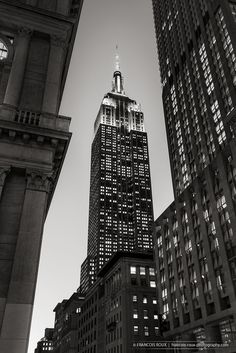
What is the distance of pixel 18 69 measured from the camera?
24.2m

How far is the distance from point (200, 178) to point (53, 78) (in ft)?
185

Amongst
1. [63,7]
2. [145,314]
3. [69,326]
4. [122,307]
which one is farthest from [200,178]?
[69,326]

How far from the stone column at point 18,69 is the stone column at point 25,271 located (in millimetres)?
6437

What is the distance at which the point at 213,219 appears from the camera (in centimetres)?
6500

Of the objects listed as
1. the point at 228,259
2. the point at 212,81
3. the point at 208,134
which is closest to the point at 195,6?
the point at 212,81

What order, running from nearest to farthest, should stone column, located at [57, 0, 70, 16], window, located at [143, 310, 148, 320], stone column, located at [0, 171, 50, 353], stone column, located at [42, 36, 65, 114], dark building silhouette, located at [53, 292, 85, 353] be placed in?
stone column, located at [0, 171, 50, 353]
stone column, located at [42, 36, 65, 114]
stone column, located at [57, 0, 70, 16]
window, located at [143, 310, 148, 320]
dark building silhouette, located at [53, 292, 85, 353]

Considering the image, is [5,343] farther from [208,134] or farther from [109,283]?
[109,283]

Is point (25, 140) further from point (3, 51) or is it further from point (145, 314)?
point (145, 314)

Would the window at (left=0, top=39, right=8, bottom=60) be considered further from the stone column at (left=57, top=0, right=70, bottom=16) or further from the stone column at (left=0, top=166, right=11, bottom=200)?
the stone column at (left=0, top=166, right=11, bottom=200)

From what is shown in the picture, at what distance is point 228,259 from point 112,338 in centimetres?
5513

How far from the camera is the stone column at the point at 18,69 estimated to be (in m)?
22.5

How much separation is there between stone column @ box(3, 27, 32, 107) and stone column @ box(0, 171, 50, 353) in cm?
644

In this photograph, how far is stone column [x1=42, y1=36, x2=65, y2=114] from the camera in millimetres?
23156

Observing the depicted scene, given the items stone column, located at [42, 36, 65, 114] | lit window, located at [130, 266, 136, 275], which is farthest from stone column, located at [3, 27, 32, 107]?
lit window, located at [130, 266, 136, 275]
